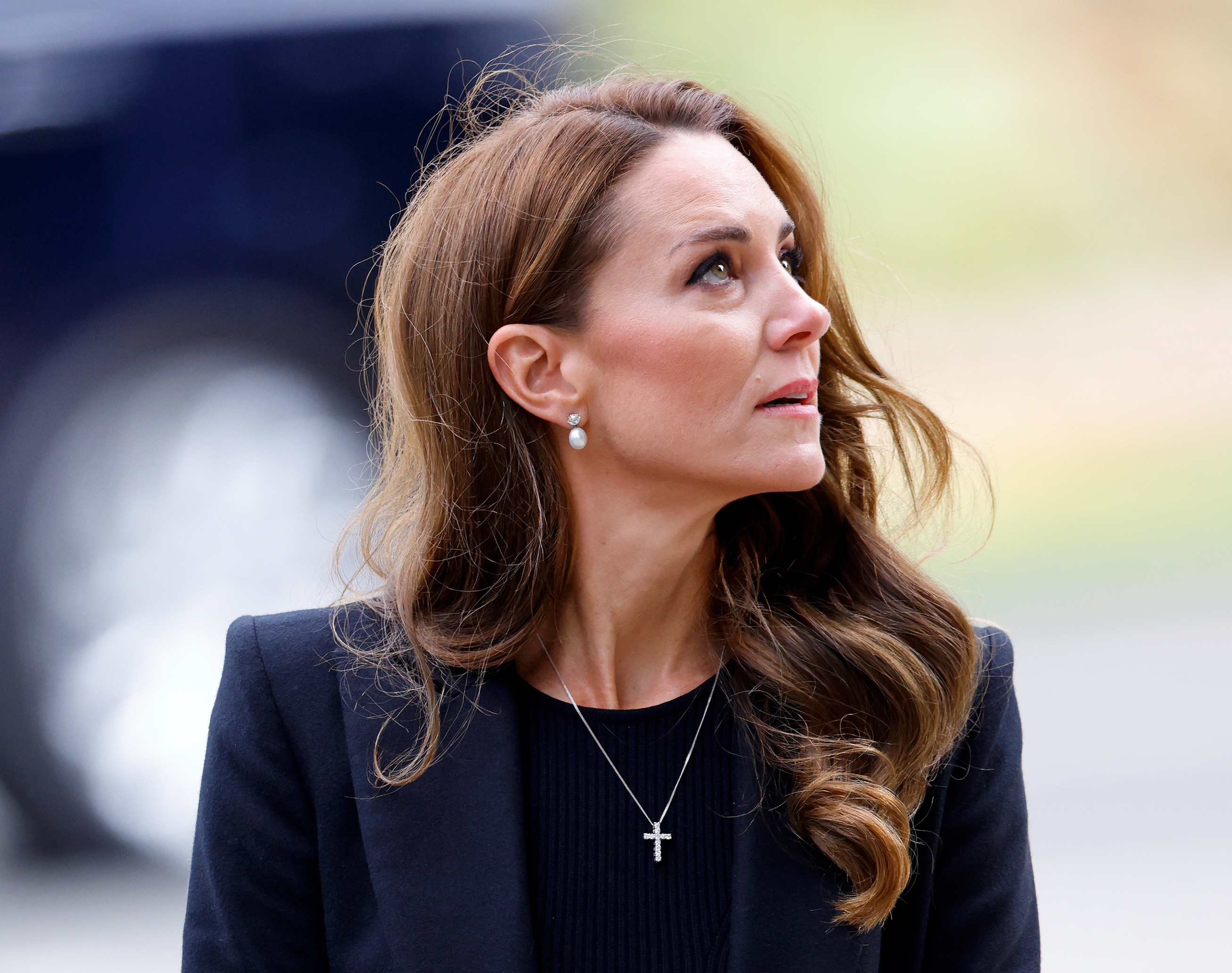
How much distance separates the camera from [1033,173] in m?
3.46

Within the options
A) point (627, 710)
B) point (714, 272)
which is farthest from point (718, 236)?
point (627, 710)

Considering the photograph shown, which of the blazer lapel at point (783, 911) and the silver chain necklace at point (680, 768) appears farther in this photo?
the silver chain necklace at point (680, 768)

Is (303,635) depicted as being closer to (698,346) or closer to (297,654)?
(297,654)

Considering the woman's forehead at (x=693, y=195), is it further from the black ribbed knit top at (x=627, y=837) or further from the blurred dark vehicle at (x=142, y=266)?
the blurred dark vehicle at (x=142, y=266)

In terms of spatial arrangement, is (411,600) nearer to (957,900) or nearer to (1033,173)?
(957,900)

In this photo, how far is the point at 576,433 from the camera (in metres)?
1.58

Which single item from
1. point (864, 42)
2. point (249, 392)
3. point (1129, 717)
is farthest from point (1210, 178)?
point (249, 392)

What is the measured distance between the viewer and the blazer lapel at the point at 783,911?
1399mm

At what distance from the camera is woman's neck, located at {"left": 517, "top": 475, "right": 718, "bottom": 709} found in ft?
5.35

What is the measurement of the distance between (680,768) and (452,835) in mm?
332

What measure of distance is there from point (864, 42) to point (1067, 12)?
26.4 inches

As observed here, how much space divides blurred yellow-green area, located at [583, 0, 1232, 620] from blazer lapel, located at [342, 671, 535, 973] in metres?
2.16

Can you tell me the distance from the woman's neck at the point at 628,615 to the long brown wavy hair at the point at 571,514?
0.04 metres

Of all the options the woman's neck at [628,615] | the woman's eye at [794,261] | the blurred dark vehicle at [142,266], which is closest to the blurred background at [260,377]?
the blurred dark vehicle at [142,266]
